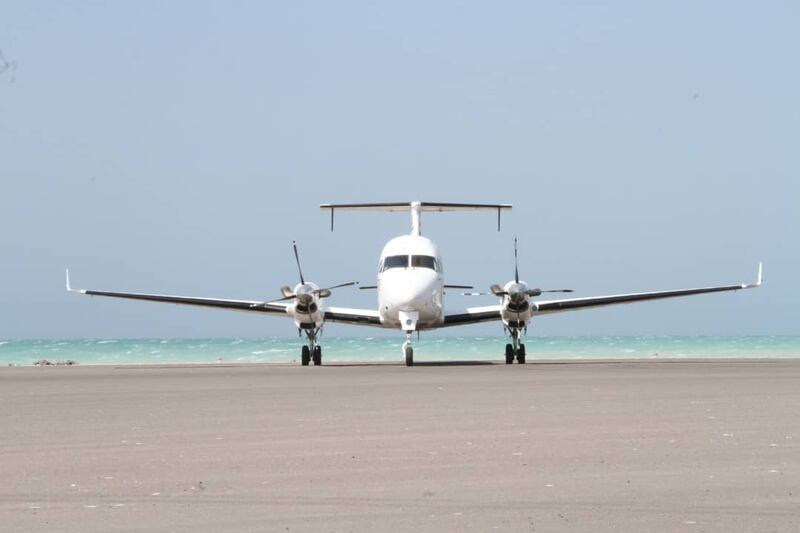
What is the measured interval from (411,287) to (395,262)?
1129 mm

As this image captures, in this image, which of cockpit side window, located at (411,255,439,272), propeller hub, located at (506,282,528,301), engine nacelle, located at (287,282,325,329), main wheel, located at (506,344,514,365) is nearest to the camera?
cockpit side window, located at (411,255,439,272)

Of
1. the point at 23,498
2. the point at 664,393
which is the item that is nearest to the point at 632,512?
the point at 23,498

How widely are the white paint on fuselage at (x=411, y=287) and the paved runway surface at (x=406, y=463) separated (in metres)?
15.1

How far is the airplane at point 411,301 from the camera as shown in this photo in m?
31.2

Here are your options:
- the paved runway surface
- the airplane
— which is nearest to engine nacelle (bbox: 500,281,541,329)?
the airplane

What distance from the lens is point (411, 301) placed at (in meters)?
30.8

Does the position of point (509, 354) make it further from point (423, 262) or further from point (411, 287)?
point (411, 287)

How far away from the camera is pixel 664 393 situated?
16.0 metres

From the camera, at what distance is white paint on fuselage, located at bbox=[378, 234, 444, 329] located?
30.9 metres

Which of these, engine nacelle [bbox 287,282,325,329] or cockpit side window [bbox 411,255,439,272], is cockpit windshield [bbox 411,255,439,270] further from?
engine nacelle [bbox 287,282,325,329]

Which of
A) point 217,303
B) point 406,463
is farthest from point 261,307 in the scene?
point 406,463

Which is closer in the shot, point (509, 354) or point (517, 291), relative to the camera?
point (517, 291)

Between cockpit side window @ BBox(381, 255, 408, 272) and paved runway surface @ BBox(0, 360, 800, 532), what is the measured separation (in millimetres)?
15774

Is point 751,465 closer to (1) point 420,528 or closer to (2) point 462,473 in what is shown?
(2) point 462,473
